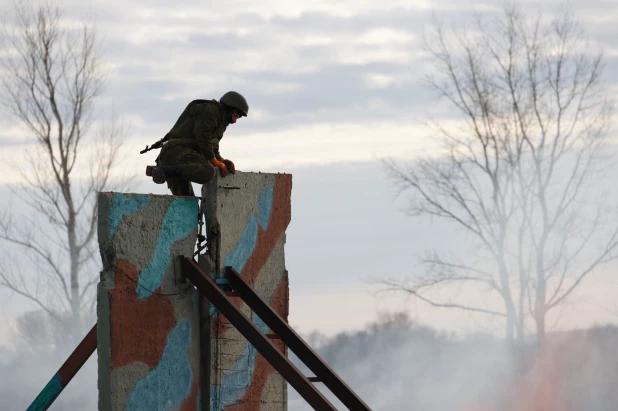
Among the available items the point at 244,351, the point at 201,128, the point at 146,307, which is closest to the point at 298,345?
the point at 244,351

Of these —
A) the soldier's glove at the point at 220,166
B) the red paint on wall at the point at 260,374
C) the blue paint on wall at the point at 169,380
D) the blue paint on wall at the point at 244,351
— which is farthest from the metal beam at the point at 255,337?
the red paint on wall at the point at 260,374

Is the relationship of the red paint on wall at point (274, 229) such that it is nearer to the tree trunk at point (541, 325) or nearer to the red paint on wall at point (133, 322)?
the red paint on wall at point (133, 322)

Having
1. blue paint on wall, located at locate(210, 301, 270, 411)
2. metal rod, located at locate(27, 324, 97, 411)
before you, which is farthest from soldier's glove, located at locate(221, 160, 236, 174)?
metal rod, located at locate(27, 324, 97, 411)

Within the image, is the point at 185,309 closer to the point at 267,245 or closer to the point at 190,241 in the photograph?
the point at 190,241

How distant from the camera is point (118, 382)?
20.9ft

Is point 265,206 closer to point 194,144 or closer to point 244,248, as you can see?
point 244,248

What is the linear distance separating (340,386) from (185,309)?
1288 millimetres

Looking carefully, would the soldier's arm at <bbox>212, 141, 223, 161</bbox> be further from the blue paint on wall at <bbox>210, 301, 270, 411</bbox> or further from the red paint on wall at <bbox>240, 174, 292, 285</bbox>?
the blue paint on wall at <bbox>210, 301, 270, 411</bbox>

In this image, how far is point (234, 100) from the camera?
765 centimetres

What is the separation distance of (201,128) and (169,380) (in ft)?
6.60

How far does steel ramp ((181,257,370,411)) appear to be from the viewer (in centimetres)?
604

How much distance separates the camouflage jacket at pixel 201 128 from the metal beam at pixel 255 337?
108cm

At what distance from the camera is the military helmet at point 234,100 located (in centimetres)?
764

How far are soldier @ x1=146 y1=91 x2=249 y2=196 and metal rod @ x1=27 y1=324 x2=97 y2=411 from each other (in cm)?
135
